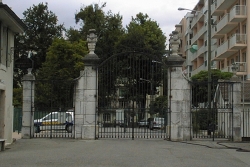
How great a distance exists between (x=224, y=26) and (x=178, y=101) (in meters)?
26.1

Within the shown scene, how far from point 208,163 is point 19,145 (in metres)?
9.16

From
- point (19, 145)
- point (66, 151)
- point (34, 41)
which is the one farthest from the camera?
point (34, 41)

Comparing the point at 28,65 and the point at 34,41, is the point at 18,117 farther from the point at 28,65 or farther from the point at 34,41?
the point at 34,41

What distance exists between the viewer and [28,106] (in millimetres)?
23000

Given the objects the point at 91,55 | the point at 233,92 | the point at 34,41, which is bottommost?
the point at 233,92

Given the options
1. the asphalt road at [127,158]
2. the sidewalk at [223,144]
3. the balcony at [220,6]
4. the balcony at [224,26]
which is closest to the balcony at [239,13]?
the balcony at [224,26]

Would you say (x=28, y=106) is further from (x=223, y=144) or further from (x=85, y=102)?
(x=223, y=144)

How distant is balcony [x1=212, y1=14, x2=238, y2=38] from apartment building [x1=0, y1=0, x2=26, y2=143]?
29613 mm

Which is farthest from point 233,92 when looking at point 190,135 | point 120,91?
point 120,91

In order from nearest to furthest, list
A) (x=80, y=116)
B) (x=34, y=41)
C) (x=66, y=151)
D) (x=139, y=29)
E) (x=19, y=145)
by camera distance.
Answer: (x=66, y=151) < (x=19, y=145) < (x=80, y=116) < (x=139, y=29) < (x=34, y=41)

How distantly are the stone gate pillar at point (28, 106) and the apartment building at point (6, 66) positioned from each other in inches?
97.9

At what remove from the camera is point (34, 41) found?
179ft

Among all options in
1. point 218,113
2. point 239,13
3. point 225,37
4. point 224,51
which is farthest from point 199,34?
point 218,113

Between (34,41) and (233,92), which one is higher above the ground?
(34,41)
